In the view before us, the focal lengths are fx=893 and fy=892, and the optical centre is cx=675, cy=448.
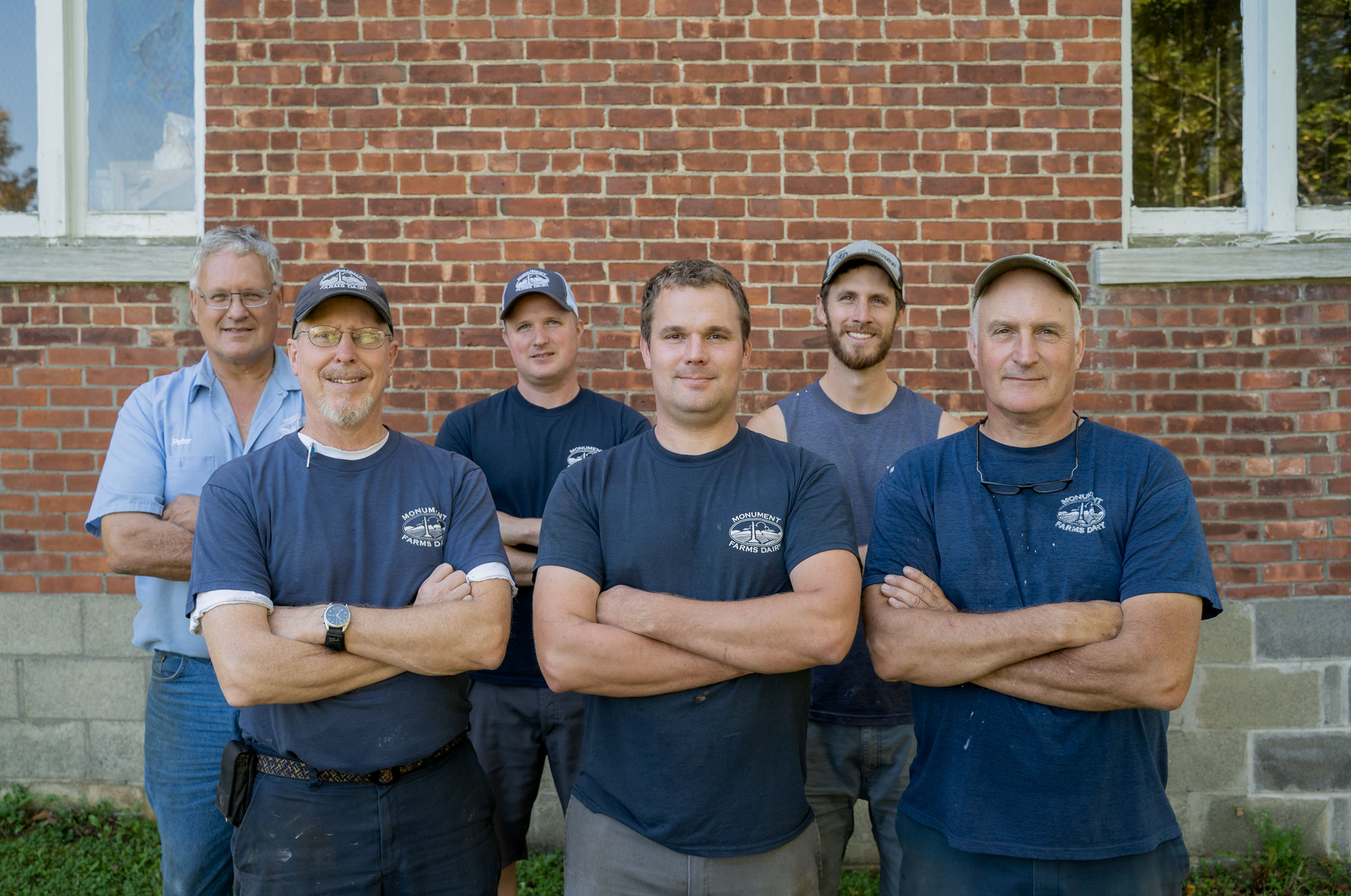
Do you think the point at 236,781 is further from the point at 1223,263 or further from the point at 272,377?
the point at 1223,263

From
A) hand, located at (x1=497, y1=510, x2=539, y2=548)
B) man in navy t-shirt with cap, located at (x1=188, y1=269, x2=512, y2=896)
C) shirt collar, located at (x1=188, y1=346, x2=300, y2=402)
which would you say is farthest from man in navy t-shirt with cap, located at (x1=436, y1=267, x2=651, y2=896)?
man in navy t-shirt with cap, located at (x1=188, y1=269, x2=512, y2=896)

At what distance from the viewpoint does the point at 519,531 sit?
9.75 ft

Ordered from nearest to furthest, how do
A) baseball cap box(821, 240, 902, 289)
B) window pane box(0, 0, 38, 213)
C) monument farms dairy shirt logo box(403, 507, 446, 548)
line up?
monument farms dairy shirt logo box(403, 507, 446, 548), baseball cap box(821, 240, 902, 289), window pane box(0, 0, 38, 213)

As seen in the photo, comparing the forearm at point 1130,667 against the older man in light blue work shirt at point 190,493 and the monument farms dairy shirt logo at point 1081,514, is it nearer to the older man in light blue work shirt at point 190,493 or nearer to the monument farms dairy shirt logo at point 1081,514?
the monument farms dairy shirt logo at point 1081,514

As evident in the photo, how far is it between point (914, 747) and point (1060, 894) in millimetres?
794

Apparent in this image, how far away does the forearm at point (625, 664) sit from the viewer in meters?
2.12

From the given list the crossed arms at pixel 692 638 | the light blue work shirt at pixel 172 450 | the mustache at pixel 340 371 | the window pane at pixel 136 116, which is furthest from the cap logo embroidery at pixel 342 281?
the window pane at pixel 136 116

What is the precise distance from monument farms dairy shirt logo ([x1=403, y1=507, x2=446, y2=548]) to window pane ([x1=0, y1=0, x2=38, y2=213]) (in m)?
3.54

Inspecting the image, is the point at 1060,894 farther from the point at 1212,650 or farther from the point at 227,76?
the point at 227,76

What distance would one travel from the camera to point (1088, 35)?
4.05 metres

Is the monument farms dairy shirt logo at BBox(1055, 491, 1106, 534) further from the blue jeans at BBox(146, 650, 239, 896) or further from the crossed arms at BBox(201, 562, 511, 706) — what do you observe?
the blue jeans at BBox(146, 650, 239, 896)

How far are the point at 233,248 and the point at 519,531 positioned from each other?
4.28 ft

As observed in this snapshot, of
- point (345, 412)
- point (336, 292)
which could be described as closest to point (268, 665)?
point (345, 412)

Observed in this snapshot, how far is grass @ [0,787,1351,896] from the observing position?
3.84 meters
